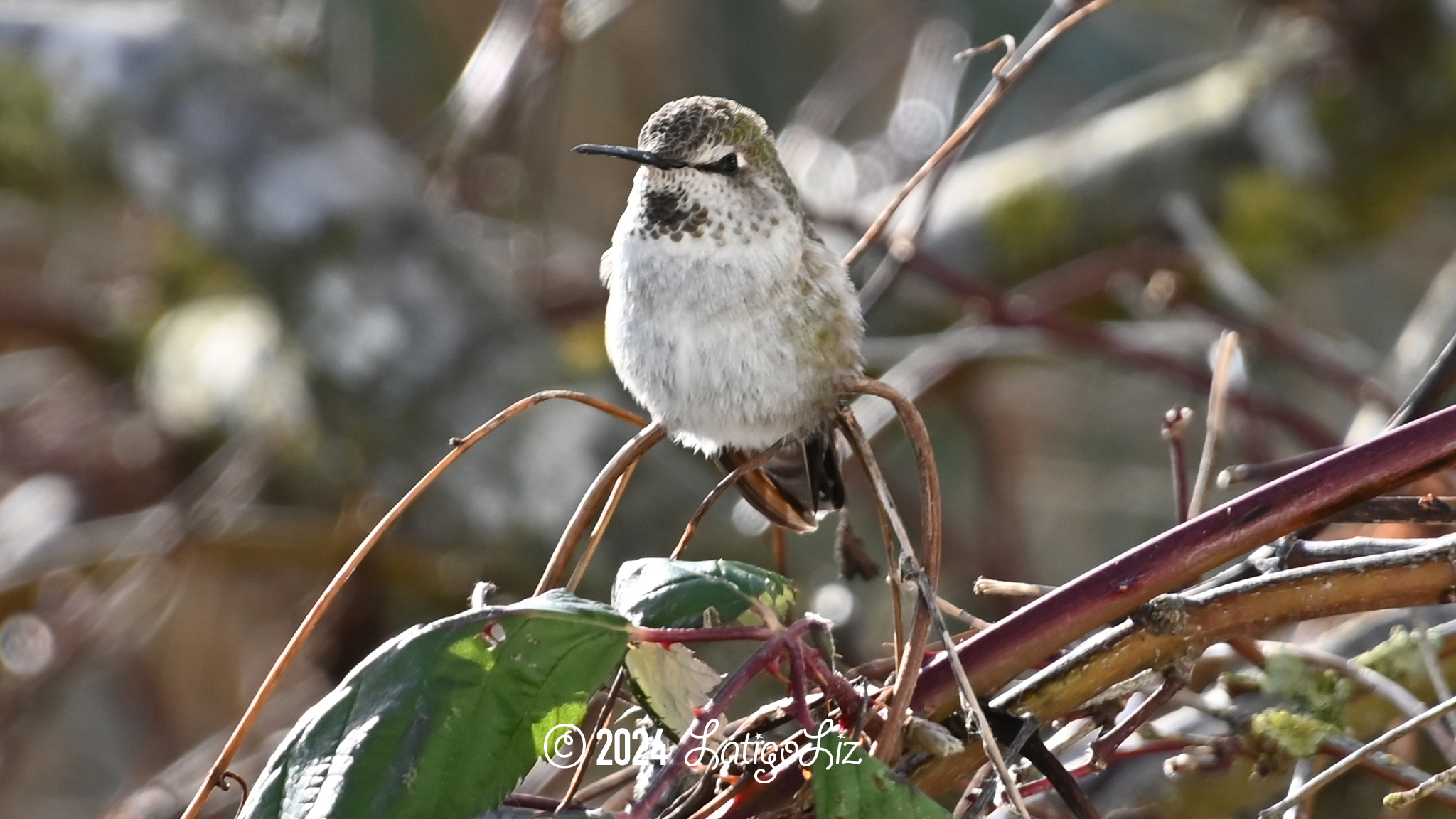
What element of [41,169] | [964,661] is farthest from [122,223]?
[964,661]

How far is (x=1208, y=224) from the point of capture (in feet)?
10.5

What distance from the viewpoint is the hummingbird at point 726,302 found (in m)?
1.50

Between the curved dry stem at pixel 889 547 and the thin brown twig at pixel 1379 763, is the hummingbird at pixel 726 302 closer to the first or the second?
the curved dry stem at pixel 889 547

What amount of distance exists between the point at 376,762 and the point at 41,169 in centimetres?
322

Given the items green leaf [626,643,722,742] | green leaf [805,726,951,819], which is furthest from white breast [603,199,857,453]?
green leaf [805,726,951,819]

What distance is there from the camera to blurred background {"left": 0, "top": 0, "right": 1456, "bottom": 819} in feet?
8.83

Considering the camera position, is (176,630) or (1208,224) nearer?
(1208,224)

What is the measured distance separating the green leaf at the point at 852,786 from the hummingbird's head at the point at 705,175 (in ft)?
2.58

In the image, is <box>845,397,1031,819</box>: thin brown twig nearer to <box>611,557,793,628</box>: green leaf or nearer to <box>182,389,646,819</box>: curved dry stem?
<box>611,557,793,628</box>: green leaf

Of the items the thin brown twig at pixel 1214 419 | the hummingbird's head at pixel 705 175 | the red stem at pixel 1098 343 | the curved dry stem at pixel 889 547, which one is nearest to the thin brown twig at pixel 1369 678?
the thin brown twig at pixel 1214 419

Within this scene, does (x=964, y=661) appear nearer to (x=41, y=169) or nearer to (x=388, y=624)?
(x=388, y=624)

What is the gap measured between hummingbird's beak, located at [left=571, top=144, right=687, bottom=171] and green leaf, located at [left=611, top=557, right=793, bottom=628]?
51 cm

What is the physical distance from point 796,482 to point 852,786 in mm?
918

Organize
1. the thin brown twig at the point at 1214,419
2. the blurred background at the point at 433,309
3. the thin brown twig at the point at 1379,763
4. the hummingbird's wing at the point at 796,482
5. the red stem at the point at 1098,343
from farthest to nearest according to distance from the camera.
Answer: the blurred background at the point at 433,309
the red stem at the point at 1098,343
the hummingbird's wing at the point at 796,482
the thin brown twig at the point at 1214,419
the thin brown twig at the point at 1379,763
